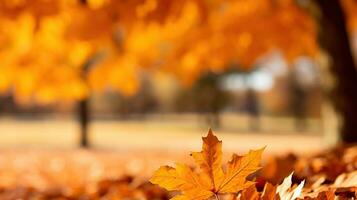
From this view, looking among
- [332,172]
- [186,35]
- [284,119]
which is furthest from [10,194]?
[284,119]

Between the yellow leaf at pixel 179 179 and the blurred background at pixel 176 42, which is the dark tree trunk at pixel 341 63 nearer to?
the blurred background at pixel 176 42

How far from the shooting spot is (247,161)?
1.43m

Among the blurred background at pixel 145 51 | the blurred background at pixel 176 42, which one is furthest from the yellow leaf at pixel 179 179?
the blurred background at pixel 176 42

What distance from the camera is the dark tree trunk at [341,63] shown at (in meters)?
5.91

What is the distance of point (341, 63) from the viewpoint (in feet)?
19.9

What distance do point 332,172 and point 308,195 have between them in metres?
0.98

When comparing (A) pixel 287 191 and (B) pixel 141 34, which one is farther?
(B) pixel 141 34

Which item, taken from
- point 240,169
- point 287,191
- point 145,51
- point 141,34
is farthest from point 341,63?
point 145,51

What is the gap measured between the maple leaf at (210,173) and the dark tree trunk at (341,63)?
4.70 m

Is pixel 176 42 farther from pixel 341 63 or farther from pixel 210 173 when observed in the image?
pixel 210 173

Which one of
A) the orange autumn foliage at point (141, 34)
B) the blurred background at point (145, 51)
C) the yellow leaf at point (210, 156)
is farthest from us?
the orange autumn foliage at point (141, 34)

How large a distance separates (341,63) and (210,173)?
4.92 meters

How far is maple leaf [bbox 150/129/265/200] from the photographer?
4.63ft

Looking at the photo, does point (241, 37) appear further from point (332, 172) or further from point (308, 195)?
point (308, 195)
